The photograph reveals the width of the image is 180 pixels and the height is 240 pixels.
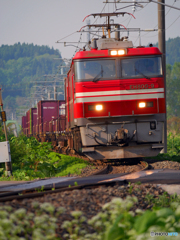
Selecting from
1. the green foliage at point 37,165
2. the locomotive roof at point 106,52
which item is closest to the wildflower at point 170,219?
the green foliage at point 37,165

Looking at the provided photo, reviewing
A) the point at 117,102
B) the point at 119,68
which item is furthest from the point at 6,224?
the point at 119,68

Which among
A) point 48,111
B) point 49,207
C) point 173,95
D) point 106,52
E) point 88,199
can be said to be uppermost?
point 173,95

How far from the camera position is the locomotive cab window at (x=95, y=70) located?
11416 millimetres

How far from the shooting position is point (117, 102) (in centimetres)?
1137

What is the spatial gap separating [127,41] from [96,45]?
1021 millimetres

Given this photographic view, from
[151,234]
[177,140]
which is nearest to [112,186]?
[151,234]

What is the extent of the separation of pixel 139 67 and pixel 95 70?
141 centimetres

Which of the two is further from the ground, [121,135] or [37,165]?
[121,135]

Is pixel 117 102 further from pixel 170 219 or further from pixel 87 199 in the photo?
pixel 170 219

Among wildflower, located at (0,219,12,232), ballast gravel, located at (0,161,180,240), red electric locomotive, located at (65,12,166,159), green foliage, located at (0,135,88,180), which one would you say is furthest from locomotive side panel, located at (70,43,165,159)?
wildflower, located at (0,219,12,232)

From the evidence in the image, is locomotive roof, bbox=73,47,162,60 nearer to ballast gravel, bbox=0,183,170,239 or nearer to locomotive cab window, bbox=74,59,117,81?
locomotive cab window, bbox=74,59,117,81

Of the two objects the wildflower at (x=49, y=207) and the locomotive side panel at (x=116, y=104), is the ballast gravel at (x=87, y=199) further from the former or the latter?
the locomotive side panel at (x=116, y=104)

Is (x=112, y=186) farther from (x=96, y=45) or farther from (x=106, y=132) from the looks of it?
(x=96, y=45)

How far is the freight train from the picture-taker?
11336 millimetres
